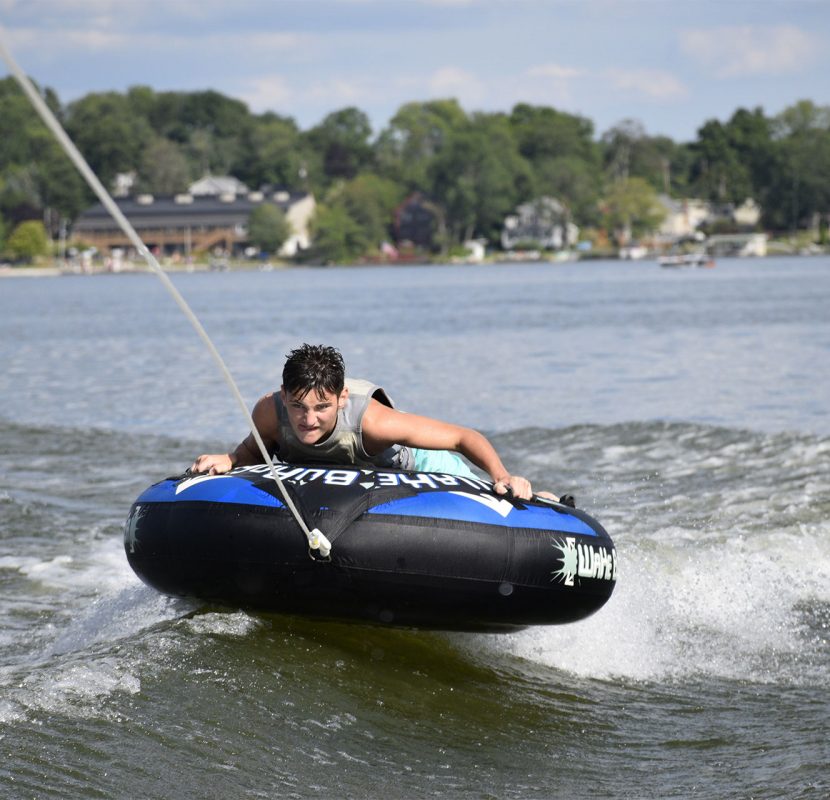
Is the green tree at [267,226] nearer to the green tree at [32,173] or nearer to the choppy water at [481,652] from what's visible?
the green tree at [32,173]

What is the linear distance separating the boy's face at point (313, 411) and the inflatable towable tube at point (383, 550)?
Result: 17 centimetres

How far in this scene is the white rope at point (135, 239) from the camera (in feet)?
14.1

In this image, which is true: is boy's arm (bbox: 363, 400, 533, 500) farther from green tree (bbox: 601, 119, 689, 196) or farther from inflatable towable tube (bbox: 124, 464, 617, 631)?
green tree (bbox: 601, 119, 689, 196)

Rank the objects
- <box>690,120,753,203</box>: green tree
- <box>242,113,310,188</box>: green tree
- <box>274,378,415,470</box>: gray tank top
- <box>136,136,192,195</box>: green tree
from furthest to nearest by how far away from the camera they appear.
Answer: <box>136,136,192,195</box>: green tree → <box>242,113,310,188</box>: green tree → <box>690,120,753,203</box>: green tree → <box>274,378,415,470</box>: gray tank top

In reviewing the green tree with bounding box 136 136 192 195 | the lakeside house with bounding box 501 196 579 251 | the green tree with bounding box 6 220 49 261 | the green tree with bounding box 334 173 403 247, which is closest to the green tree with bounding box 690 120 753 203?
the lakeside house with bounding box 501 196 579 251

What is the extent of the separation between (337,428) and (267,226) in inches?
4889

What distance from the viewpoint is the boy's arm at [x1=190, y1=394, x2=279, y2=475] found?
6680mm

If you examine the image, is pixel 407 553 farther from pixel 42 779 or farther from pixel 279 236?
pixel 279 236

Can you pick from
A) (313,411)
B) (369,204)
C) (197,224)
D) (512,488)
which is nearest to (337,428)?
(313,411)

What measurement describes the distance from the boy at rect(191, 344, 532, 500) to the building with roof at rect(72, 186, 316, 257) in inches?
5050

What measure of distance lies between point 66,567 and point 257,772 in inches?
167

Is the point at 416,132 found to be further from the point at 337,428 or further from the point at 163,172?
the point at 337,428

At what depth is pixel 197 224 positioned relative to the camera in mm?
137125

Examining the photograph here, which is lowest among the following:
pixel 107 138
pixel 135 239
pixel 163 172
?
pixel 135 239
